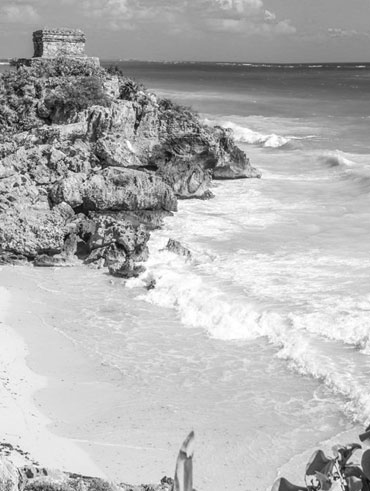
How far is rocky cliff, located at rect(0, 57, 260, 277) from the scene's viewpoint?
16719mm

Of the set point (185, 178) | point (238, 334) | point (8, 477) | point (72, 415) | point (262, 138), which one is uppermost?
point (262, 138)

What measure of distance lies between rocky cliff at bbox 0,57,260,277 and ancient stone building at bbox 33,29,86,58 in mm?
1408

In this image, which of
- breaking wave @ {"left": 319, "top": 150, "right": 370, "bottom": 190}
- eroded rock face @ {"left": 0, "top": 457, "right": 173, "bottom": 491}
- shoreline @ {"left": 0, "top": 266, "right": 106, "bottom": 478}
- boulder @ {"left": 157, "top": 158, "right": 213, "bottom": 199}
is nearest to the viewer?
eroded rock face @ {"left": 0, "top": 457, "right": 173, "bottom": 491}

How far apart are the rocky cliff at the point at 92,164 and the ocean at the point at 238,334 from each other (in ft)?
3.12

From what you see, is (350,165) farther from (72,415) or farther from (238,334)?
(72,415)

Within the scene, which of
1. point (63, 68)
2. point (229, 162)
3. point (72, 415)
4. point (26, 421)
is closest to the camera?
point (26, 421)

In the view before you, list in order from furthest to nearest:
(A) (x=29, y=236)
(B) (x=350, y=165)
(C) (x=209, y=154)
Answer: (B) (x=350, y=165)
(C) (x=209, y=154)
(A) (x=29, y=236)

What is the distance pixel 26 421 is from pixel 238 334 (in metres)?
4.52

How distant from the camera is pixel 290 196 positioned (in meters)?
23.7

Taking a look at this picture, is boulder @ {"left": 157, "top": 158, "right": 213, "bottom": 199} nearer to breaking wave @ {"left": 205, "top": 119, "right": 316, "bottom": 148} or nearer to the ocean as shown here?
the ocean

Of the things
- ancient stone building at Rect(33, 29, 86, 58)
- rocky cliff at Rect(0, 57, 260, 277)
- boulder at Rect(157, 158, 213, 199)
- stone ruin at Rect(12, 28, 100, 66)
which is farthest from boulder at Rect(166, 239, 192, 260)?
ancient stone building at Rect(33, 29, 86, 58)

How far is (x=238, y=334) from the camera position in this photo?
12398mm

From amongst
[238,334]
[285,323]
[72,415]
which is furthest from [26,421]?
[285,323]

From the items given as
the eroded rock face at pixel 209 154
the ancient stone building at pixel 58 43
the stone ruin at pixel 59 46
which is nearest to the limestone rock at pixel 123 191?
the eroded rock face at pixel 209 154
